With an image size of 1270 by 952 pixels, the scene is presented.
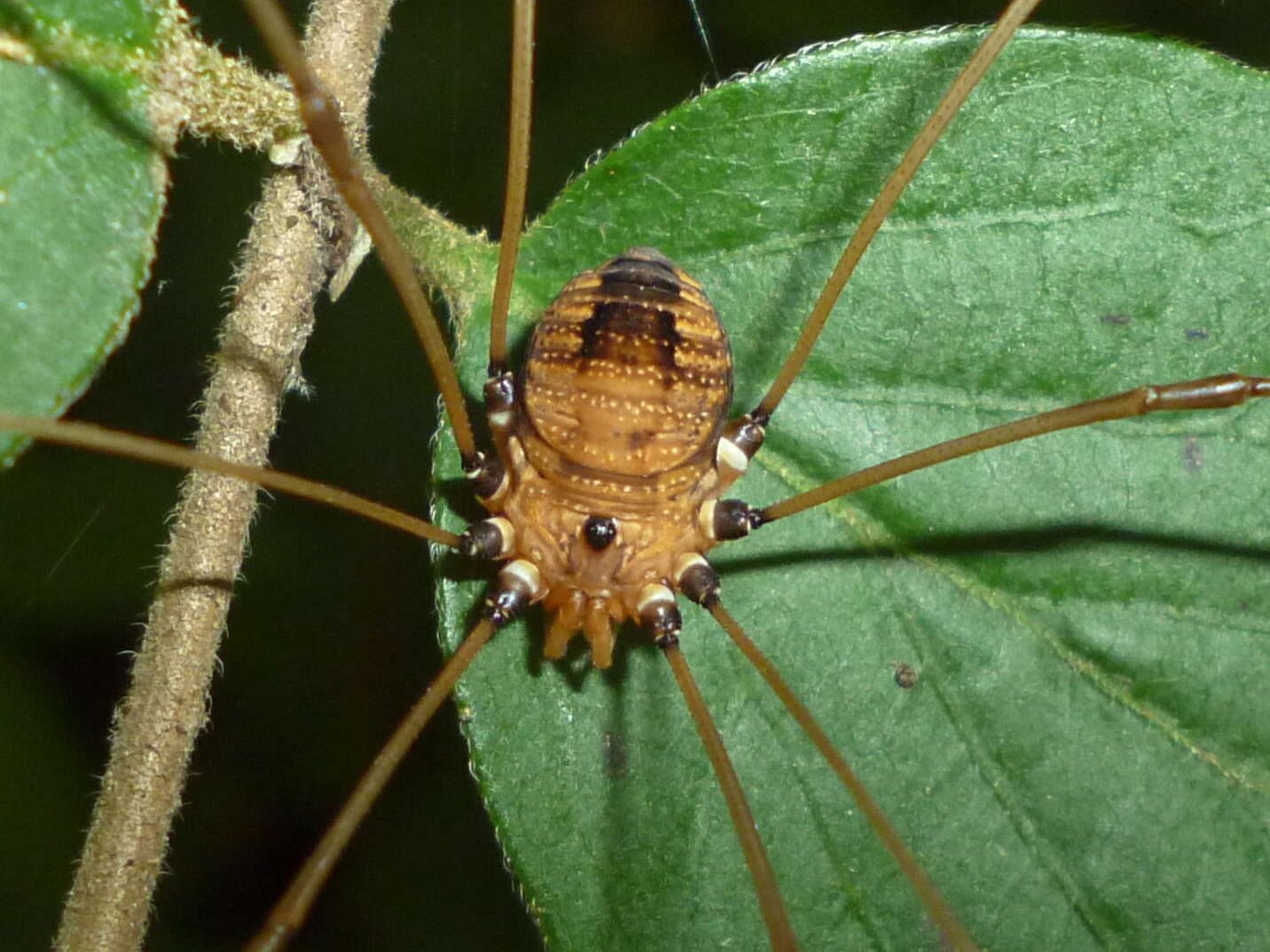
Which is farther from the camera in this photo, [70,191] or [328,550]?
[328,550]

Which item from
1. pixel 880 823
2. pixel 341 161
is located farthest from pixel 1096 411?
pixel 341 161

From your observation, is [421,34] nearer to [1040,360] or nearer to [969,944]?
[1040,360]

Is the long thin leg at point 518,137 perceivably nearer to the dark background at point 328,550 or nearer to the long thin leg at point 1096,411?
the long thin leg at point 1096,411

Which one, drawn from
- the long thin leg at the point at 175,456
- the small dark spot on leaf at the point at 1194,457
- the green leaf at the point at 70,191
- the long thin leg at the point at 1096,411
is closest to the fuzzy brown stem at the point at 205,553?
the long thin leg at the point at 175,456

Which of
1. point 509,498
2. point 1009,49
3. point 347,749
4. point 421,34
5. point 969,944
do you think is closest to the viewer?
point 969,944

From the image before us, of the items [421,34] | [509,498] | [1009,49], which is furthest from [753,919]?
[421,34]

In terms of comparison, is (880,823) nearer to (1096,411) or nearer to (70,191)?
(1096,411)
